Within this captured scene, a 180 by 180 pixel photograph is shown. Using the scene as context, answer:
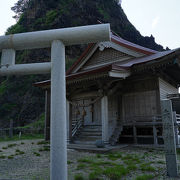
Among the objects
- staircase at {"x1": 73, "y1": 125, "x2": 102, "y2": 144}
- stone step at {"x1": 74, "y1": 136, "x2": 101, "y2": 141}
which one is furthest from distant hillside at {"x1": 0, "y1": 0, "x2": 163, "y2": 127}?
stone step at {"x1": 74, "y1": 136, "x2": 101, "y2": 141}

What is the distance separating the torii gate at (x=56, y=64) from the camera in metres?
2.95

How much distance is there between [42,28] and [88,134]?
28310mm

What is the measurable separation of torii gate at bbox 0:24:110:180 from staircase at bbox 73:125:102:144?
22.3ft

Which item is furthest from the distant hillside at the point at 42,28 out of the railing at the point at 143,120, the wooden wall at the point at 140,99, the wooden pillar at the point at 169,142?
the wooden pillar at the point at 169,142

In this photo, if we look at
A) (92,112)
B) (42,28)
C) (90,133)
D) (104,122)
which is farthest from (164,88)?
(42,28)

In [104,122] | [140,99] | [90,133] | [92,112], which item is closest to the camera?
[104,122]

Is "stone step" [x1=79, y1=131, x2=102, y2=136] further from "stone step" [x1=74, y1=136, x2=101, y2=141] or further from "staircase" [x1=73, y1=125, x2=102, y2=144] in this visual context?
"stone step" [x1=74, y1=136, x2=101, y2=141]

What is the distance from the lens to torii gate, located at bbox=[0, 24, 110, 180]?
2.95 meters

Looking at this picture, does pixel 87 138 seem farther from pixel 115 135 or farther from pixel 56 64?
pixel 56 64

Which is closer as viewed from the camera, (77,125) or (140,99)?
(140,99)

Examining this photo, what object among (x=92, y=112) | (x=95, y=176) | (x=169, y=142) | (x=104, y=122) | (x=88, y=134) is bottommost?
(x=95, y=176)

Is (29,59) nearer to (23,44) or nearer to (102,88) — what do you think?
(102,88)

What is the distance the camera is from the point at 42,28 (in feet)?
110

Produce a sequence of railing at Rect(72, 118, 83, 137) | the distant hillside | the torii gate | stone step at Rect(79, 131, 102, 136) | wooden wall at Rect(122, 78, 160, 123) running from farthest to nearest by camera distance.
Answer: the distant hillside
railing at Rect(72, 118, 83, 137)
stone step at Rect(79, 131, 102, 136)
wooden wall at Rect(122, 78, 160, 123)
the torii gate
